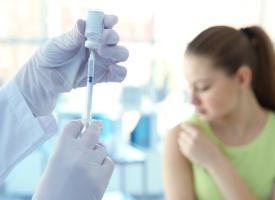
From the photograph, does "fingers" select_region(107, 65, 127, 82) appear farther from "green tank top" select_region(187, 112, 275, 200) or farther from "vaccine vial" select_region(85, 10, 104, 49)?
"green tank top" select_region(187, 112, 275, 200)

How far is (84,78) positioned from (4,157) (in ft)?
0.80

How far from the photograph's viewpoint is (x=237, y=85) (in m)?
1.09

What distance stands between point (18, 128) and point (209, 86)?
491mm

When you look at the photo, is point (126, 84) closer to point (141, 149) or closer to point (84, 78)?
point (141, 149)

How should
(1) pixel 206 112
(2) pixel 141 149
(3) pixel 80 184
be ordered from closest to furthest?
(3) pixel 80 184
(1) pixel 206 112
(2) pixel 141 149

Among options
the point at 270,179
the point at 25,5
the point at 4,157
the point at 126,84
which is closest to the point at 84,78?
the point at 4,157

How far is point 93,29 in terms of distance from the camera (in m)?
0.73

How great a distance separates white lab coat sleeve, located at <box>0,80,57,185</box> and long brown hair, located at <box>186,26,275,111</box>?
0.43 meters

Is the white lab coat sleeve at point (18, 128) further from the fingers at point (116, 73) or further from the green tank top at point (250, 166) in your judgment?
the green tank top at point (250, 166)

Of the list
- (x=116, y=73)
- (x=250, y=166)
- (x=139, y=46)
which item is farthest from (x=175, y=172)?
(x=139, y=46)

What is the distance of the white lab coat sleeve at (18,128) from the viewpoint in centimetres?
86

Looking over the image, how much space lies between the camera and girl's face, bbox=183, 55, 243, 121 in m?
1.06

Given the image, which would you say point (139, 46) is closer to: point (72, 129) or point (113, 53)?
point (113, 53)

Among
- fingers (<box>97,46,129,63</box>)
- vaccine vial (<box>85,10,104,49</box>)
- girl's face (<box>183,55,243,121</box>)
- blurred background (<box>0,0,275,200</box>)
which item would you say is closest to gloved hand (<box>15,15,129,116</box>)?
fingers (<box>97,46,129,63</box>)
